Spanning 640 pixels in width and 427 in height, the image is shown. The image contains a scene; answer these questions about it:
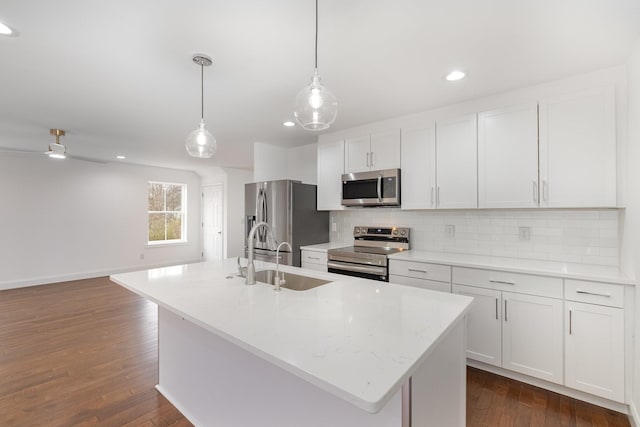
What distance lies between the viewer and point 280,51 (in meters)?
1.94

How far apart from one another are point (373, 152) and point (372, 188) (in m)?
0.42

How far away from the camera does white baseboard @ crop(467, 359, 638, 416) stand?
2008 millimetres

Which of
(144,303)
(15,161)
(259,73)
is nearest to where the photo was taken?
(259,73)

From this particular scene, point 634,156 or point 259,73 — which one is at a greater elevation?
point 259,73

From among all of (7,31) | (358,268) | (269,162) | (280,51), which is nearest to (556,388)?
(358,268)

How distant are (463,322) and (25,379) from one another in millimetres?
3319

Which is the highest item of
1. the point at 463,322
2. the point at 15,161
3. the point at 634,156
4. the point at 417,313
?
the point at 15,161

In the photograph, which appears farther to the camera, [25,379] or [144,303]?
[144,303]

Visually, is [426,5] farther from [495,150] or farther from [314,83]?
[495,150]

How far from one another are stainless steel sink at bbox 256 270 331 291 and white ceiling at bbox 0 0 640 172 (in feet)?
4.90

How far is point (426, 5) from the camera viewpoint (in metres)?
1.51

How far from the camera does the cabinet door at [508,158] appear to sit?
2486 mm

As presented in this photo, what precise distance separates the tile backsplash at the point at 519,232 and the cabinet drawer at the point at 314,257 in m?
0.81

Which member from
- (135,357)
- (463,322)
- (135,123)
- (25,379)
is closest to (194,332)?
(135,357)
